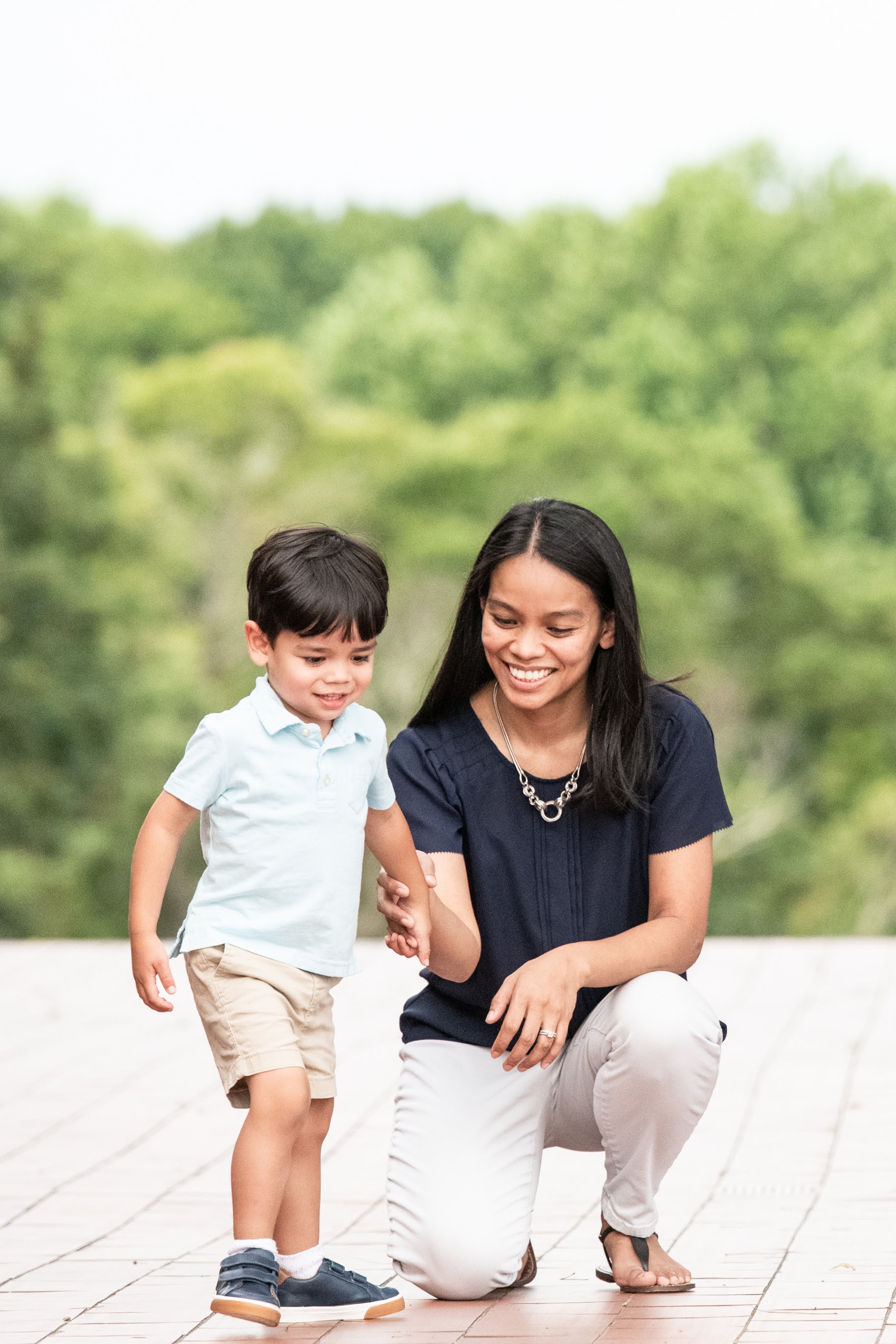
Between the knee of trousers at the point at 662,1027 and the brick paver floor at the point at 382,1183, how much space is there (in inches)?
14.3

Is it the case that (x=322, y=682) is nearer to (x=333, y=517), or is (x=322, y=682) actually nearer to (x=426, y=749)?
(x=426, y=749)

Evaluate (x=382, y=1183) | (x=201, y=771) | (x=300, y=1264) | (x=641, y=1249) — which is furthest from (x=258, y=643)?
(x=382, y=1183)

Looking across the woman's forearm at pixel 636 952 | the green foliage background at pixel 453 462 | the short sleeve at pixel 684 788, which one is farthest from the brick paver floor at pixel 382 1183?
the green foliage background at pixel 453 462

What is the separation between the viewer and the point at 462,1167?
3.00m

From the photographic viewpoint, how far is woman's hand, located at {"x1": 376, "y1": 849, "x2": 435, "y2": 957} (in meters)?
2.79

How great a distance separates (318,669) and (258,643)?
5.1 inches

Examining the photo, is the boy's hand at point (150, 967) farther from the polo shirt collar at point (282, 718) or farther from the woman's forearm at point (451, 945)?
the woman's forearm at point (451, 945)

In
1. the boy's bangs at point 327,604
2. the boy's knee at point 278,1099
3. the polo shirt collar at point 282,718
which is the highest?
the boy's bangs at point 327,604

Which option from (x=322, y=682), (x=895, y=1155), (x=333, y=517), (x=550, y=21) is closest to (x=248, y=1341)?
(x=322, y=682)

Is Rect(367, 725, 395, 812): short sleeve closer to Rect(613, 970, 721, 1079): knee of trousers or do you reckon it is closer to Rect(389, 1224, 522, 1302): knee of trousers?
Rect(613, 970, 721, 1079): knee of trousers

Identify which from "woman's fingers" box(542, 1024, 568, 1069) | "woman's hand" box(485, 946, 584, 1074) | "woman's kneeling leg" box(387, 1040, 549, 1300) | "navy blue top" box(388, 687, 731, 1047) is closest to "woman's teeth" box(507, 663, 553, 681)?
"navy blue top" box(388, 687, 731, 1047)

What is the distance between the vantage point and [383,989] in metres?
6.21

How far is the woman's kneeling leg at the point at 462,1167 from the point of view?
9.47 feet

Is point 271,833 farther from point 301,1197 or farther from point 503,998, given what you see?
point 301,1197
